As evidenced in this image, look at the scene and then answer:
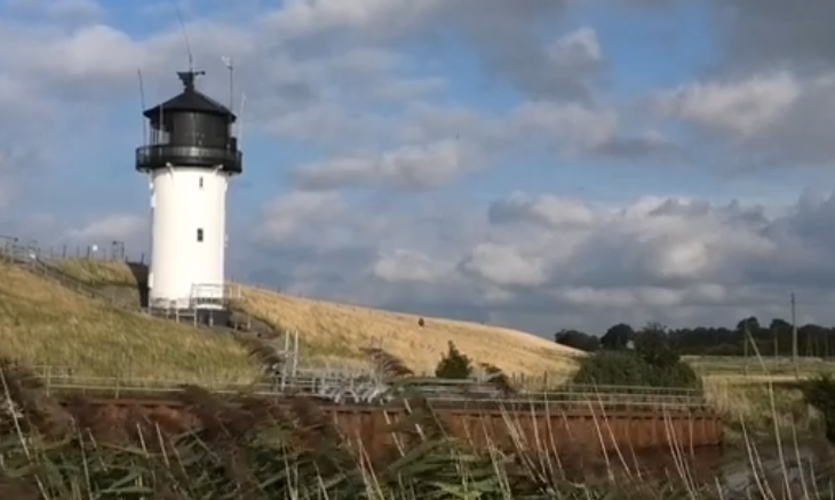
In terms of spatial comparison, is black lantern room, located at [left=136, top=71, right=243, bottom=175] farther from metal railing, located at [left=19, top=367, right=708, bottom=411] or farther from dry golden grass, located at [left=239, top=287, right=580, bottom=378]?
metal railing, located at [left=19, top=367, right=708, bottom=411]

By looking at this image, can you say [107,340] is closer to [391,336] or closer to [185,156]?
[185,156]

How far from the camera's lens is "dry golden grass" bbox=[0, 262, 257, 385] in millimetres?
56969

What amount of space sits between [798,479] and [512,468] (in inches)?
61.3

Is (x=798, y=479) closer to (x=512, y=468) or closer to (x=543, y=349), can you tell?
(x=512, y=468)

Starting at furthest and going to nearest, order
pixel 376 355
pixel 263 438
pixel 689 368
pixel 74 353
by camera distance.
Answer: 1. pixel 689 368
2. pixel 74 353
3. pixel 376 355
4. pixel 263 438

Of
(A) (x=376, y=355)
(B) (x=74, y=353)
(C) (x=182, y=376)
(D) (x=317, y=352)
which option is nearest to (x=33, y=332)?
(B) (x=74, y=353)

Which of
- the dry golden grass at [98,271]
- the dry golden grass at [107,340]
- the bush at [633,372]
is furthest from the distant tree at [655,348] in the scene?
the dry golden grass at [98,271]

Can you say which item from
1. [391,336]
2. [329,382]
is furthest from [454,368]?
[391,336]

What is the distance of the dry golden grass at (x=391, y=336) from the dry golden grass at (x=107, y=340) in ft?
31.6

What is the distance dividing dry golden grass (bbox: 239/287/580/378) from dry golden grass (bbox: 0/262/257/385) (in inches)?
379

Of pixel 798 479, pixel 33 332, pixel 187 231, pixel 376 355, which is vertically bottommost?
pixel 798 479

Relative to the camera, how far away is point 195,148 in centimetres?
6675

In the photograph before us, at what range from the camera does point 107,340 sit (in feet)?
198

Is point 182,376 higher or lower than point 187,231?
lower
